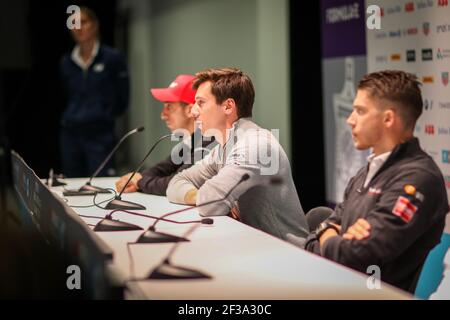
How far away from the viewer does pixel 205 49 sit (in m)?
7.08

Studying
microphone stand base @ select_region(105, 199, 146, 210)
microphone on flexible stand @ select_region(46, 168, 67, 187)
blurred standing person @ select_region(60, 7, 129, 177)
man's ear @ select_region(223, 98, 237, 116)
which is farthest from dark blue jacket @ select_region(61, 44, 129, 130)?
man's ear @ select_region(223, 98, 237, 116)

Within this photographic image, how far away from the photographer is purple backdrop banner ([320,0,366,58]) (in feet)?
15.6

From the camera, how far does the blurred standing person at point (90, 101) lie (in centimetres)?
585

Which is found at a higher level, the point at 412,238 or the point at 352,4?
the point at 352,4

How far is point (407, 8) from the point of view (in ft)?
13.8

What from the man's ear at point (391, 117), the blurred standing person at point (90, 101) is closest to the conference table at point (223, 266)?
the man's ear at point (391, 117)

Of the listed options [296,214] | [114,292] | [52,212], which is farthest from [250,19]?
[114,292]

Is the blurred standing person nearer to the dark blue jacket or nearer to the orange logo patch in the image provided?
the dark blue jacket

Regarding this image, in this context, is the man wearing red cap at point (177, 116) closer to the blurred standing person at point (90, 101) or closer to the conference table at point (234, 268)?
the conference table at point (234, 268)

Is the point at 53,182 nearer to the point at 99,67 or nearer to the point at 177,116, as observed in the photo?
the point at 177,116

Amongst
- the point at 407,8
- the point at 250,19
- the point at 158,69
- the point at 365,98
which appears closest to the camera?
the point at 365,98

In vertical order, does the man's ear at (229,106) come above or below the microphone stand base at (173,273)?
above
